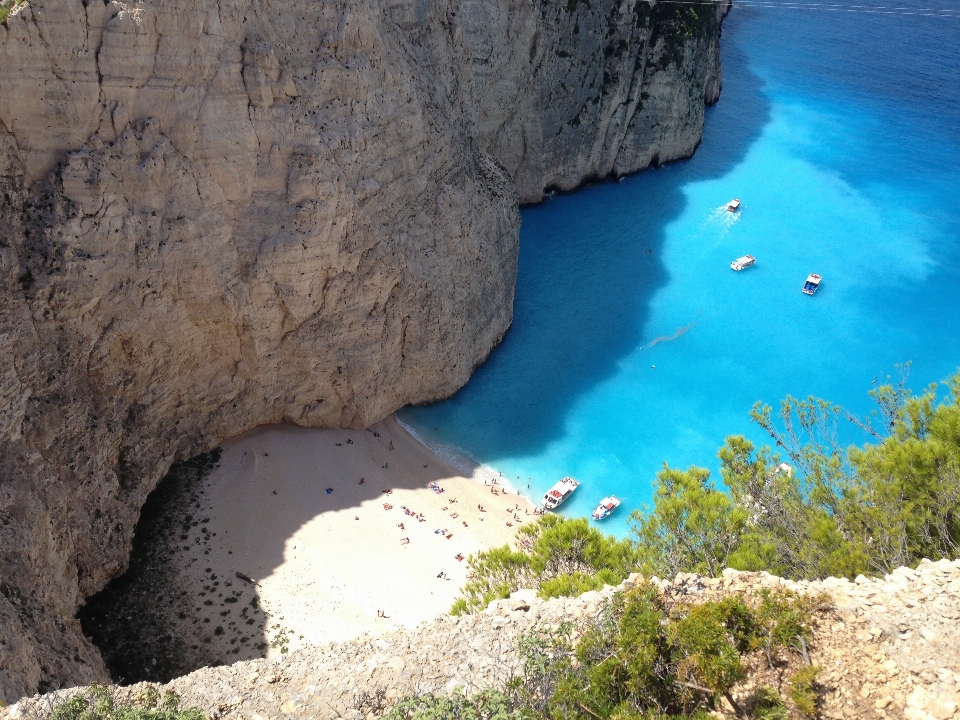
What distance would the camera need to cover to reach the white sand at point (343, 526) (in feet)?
78.3

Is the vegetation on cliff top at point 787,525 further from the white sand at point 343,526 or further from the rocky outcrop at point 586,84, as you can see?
the rocky outcrop at point 586,84

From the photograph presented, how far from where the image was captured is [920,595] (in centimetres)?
1178

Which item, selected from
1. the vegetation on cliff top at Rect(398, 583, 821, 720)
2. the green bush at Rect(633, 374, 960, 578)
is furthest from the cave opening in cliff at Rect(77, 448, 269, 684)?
the green bush at Rect(633, 374, 960, 578)

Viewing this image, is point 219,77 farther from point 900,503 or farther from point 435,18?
point 900,503

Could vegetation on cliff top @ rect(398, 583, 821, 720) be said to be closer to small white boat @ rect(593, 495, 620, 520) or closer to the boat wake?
small white boat @ rect(593, 495, 620, 520)

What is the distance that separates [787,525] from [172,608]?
674 inches

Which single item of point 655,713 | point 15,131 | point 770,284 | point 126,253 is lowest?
point 770,284

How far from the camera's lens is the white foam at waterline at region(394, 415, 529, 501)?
94.9 feet

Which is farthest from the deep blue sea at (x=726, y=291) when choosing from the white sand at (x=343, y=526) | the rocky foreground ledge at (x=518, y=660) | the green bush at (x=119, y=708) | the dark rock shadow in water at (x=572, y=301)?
the green bush at (x=119, y=708)

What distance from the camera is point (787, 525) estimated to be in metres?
16.1

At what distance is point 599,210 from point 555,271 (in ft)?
25.4

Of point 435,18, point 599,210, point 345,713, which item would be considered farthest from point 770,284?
point 345,713

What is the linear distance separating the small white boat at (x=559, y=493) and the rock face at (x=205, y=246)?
20.3ft

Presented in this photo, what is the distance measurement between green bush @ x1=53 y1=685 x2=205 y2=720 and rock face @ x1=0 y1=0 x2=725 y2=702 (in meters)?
2.80
